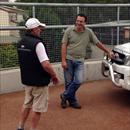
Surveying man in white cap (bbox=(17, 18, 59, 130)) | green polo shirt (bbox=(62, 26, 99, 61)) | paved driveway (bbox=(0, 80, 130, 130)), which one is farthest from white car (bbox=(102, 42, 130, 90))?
man in white cap (bbox=(17, 18, 59, 130))

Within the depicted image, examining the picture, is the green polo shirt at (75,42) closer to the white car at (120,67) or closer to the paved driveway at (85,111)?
the white car at (120,67)

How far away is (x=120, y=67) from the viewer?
7047 millimetres

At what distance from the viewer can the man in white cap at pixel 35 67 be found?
17.8ft

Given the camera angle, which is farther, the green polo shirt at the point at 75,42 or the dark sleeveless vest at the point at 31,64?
the green polo shirt at the point at 75,42

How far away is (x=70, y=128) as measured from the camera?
20.3 feet

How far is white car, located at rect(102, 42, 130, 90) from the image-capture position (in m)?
6.88

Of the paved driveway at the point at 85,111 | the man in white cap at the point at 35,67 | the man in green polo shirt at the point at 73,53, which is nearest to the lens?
the man in white cap at the point at 35,67

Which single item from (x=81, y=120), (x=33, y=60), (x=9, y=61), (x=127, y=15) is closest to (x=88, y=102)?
(x=81, y=120)

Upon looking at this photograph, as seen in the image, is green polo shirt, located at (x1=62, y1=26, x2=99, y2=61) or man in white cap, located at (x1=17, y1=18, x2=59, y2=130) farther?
green polo shirt, located at (x1=62, y1=26, x2=99, y2=61)

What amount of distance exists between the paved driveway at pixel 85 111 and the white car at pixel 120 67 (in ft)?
1.74

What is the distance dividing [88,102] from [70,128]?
4.88ft

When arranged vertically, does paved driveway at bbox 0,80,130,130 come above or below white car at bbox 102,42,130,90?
below

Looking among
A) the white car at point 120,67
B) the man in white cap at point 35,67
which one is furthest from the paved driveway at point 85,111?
the man in white cap at point 35,67

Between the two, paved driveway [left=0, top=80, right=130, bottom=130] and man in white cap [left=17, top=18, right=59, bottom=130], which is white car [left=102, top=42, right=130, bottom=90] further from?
man in white cap [left=17, top=18, right=59, bottom=130]
